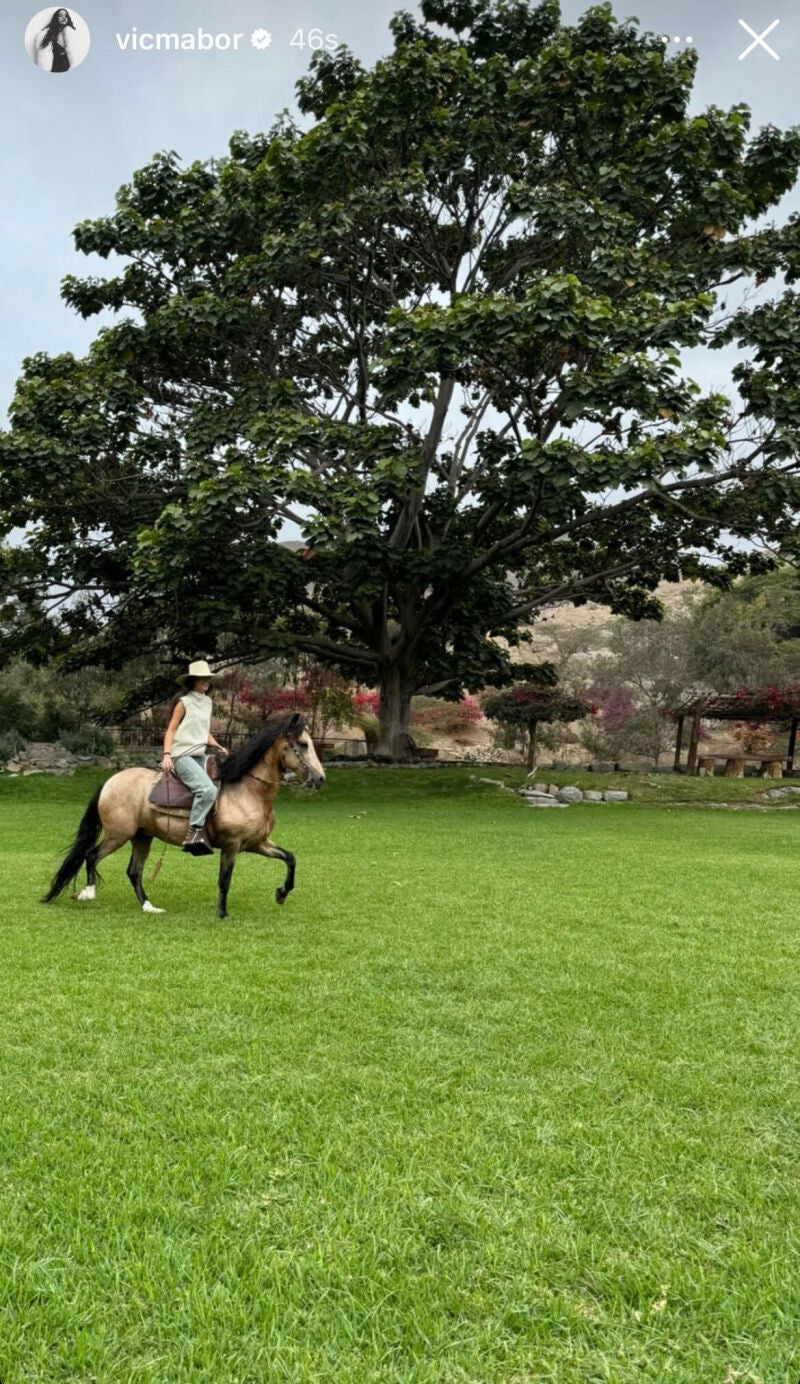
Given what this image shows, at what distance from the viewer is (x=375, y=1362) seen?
2.05 metres

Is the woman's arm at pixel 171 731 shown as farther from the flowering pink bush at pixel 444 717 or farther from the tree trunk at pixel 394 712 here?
the flowering pink bush at pixel 444 717

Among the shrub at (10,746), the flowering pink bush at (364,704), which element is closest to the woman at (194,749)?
the shrub at (10,746)

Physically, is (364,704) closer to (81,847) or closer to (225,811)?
(81,847)

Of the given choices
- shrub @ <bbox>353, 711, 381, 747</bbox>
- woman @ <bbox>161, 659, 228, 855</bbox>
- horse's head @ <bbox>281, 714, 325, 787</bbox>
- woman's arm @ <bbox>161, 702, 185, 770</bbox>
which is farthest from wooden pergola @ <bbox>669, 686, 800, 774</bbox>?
woman's arm @ <bbox>161, 702, 185, 770</bbox>

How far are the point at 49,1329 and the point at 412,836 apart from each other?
34.5 ft

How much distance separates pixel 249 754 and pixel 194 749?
1.53 ft

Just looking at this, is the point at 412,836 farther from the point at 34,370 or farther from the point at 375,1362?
the point at 34,370

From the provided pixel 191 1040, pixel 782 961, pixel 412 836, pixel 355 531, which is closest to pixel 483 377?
pixel 355 531

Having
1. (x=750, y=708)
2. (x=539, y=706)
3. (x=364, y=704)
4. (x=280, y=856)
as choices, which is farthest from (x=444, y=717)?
(x=280, y=856)

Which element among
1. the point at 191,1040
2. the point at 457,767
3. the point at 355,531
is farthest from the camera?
the point at 457,767

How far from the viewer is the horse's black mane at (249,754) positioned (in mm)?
7246

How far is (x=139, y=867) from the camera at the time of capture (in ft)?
23.9

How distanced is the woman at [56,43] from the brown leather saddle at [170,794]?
11.4 meters

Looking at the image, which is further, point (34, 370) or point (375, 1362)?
point (34, 370)
